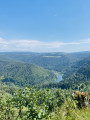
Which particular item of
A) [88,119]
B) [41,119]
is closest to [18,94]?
[41,119]

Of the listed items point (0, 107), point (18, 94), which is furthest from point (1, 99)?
point (18, 94)

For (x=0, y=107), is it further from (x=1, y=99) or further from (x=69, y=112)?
(x=69, y=112)

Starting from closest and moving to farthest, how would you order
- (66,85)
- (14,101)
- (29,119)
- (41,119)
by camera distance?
1. (41,119)
2. (29,119)
3. (14,101)
4. (66,85)

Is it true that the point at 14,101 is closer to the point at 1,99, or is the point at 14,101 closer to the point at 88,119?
the point at 1,99

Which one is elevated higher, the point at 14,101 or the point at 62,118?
the point at 14,101

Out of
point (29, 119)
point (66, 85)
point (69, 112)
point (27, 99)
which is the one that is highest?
point (27, 99)

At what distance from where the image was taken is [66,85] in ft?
400

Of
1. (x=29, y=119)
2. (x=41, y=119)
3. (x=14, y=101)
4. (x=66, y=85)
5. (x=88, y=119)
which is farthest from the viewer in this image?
(x=66, y=85)

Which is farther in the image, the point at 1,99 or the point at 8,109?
the point at 1,99

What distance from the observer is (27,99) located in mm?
3998

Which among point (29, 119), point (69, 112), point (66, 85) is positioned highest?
point (29, 119)

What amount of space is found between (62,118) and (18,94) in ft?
6.85

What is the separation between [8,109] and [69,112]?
9.10 ft

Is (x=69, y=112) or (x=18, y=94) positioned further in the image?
(x=69, y=112)
